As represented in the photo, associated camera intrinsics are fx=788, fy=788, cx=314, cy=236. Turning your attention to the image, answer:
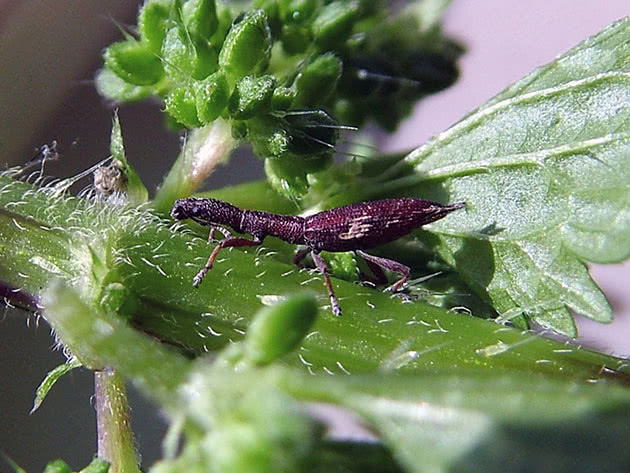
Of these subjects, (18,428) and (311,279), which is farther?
(18,428)

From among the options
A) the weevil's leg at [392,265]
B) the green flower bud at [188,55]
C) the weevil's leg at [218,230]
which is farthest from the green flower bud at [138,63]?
the weevil's leg at [392,265]

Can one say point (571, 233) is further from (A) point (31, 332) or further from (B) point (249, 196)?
(A) point (31, 332)

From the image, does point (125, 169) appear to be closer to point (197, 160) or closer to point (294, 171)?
point (197, 160)

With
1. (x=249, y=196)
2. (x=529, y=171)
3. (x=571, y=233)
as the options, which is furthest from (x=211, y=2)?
(x=571, y=233)

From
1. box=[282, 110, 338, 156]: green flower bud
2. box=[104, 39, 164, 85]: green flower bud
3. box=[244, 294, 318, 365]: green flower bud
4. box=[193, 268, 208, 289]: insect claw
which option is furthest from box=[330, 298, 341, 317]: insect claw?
box=[104, 39, 164, 85]: green flower bud

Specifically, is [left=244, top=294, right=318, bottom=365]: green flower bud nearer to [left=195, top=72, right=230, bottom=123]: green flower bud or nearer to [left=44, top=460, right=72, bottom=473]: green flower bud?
[left=44, top=460, right=72, bottom=473]: green flower bud

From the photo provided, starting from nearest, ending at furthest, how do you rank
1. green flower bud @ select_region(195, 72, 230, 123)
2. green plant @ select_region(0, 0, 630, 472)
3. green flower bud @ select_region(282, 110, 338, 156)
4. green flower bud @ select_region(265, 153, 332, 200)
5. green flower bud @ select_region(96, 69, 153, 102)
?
green plant @ select_region(0, 0, 630, 472)
green flower bud @ select_region(195, 72, 230, 123)
green flower bud @ select_region(282, 110, 338, 156)
green flower bud @ select_region(265, 153, 332, 200)
green flower bud @ select_region(96, 69, 153, 102)
